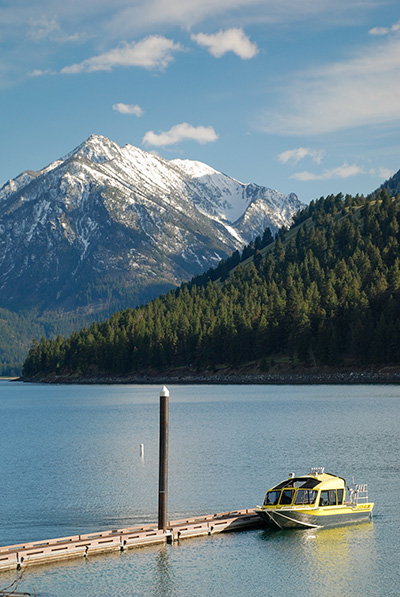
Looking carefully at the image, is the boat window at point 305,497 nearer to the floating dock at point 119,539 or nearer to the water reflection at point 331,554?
the water reflection at point 331,554

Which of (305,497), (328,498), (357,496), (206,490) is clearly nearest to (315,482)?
(305,497)

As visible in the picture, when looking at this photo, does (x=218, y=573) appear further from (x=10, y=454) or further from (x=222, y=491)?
(x=10, y=454)

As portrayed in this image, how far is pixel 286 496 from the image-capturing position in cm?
6122

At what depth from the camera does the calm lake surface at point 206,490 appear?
49.4 meters

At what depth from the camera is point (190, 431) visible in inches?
4737

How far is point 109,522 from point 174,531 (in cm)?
938

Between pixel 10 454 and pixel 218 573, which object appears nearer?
pixel 218 573

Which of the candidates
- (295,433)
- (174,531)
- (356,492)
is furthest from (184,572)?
(295,433)

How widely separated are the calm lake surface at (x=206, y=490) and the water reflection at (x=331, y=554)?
5.1 inches

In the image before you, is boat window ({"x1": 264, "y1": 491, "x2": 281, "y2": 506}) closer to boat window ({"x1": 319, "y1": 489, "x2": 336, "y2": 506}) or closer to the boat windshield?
the boat windshield

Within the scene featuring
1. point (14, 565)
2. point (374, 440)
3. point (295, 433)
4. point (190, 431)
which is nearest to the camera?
point (14, 565)

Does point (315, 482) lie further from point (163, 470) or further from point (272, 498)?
point (163, 470)

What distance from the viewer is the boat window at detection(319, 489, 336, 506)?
2414 inches

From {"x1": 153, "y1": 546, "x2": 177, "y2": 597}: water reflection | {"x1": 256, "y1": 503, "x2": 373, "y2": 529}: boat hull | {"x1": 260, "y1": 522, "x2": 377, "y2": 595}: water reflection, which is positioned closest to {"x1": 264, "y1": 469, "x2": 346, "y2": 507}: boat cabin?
{"x1": 256, "y1": 503, "x2": 373, "y2": 529}: boat hull
